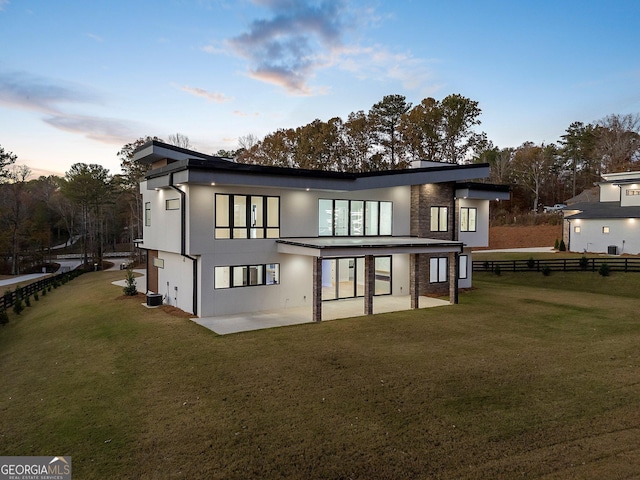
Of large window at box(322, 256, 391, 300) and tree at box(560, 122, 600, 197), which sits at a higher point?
tree at box(560, 122, 600, 197)

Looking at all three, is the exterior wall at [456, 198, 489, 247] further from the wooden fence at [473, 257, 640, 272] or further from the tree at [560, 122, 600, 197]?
the tree at [560, 122, 600, 197]

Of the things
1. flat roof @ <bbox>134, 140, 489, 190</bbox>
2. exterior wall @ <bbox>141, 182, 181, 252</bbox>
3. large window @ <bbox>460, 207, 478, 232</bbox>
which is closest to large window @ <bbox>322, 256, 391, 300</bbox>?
flat roof @ <bbox>134, 140, 489, 190</bbox>

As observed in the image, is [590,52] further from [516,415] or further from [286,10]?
[516,415]

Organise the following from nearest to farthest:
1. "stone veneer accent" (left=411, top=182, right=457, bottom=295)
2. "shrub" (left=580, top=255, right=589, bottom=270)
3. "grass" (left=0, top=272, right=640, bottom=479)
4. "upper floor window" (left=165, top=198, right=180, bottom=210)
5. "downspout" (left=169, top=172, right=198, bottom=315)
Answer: "grass" (left=0, top=272, right=640, bottom=479)
"downspout" (left=169, top=172, right=198, bottom=315)
"upper floor window" (left=165, top=198, right=180, bottom=210)
"stone veneer accent" (left=411, top=182, right=457, bottom=295)
"shrub" (left=580, top=255, right=589, bottom=270)

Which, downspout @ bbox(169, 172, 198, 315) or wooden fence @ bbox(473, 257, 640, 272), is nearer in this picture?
downspout @ bbox(169, 172, 198, 315)

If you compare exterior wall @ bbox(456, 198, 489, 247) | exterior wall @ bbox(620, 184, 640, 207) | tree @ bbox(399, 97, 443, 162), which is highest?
tree @ bbox(399, 97, 443, 162)

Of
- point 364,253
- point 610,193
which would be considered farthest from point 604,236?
point 364,253
